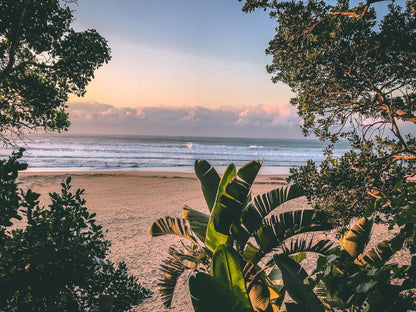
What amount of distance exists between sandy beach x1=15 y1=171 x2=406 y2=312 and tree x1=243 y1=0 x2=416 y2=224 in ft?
14.3

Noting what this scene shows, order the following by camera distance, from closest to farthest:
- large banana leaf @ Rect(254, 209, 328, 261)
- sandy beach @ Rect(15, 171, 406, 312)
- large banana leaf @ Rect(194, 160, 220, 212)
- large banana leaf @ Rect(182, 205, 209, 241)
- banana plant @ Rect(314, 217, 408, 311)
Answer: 1. banana plant @ Rect(314, 217, 408, 311)
2. large banana leaf @ Rect(254, 209, 328, 261)
3. large banana leaf @ Rect(182, 205, 209, 241)
4. large banana leaf @ Rect(194, 160, 220, 212)
5. sandy beach @ Rect(15, 171, 406, 312)

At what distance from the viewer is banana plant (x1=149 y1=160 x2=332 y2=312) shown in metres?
2.64

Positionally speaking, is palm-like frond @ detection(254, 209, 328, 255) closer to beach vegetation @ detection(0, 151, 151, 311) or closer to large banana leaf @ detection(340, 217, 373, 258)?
large banana leaf @ detection(340, 217, 373, 258)

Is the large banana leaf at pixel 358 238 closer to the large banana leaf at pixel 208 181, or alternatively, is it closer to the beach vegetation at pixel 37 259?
the large banana leaf at pixel 208 181

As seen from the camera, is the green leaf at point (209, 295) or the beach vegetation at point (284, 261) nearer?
the beach vegetation at point (284, 261)

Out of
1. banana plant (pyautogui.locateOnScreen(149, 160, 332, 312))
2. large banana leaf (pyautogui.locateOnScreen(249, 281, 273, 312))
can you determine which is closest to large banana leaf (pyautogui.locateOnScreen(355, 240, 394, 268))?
banana plant (pyautogui.locateOnScreen(149, 160, 332, 312))

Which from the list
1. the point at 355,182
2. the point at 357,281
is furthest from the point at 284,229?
the point at 355,182

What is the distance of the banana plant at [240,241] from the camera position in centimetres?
264

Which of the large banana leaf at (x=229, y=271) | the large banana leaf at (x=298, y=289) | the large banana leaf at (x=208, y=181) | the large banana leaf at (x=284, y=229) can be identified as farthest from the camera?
the large banana leaf at (x=208, y=181)

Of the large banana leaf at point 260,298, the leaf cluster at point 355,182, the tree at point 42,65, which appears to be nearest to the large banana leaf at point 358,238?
the large banana leaf at point 260,298

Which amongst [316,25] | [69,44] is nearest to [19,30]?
[69,44]

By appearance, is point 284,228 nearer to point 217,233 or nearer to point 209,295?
point 217,233

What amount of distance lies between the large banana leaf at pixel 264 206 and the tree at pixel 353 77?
52.4 inches

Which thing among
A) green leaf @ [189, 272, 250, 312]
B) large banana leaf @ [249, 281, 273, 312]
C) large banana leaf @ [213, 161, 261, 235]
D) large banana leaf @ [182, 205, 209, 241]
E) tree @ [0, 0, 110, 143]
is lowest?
large banana leaf @ [249, 281, 273, 312]
